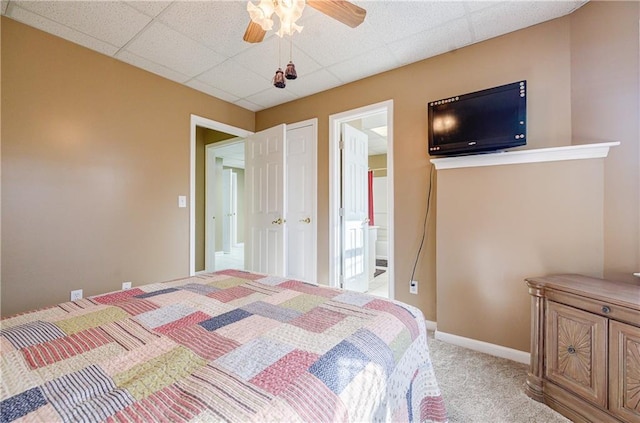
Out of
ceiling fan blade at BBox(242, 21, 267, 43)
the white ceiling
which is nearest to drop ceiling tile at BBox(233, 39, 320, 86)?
the white ceiling

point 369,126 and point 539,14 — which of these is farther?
point 369,126

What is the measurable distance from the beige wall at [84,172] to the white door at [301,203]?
49.2 inches

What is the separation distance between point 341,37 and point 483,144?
145 centimetres

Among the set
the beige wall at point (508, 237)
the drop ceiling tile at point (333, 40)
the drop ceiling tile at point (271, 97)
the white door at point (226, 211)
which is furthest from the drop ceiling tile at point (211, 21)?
the white door at point (226, 211)

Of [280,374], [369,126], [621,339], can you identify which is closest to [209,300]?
[280,374]

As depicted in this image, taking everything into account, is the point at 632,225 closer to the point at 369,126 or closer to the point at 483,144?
the point at 483,144

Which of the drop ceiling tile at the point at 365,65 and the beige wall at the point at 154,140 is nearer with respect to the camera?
the beige wall at the point at 154,140

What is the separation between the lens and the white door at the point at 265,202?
10.8 ft

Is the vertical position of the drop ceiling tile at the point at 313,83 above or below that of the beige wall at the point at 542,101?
above

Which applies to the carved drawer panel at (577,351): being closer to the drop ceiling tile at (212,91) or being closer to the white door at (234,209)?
the drop ceiling tile at (212,91)

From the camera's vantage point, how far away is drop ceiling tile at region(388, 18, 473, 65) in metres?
2.15

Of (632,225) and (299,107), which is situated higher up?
(299,107)

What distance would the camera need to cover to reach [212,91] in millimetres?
3279

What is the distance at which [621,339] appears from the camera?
49.1 inches
